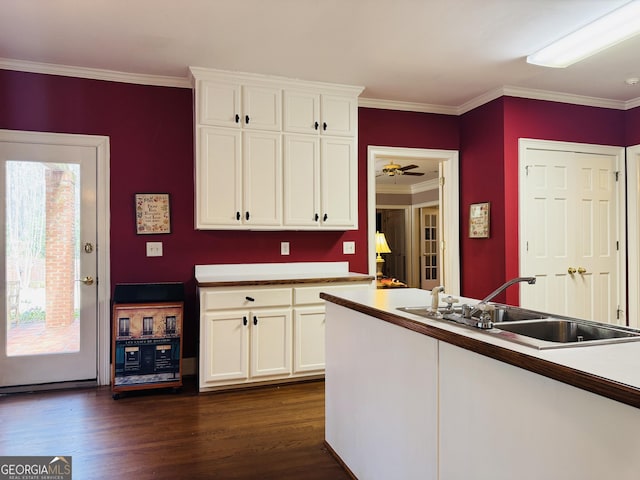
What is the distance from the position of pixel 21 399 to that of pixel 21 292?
79cm

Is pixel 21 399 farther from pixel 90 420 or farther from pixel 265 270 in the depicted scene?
pixel 265 270

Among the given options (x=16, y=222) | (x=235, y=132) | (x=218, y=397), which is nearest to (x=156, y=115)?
(x=235, y=132)

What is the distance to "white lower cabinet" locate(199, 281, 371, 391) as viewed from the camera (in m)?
3.42

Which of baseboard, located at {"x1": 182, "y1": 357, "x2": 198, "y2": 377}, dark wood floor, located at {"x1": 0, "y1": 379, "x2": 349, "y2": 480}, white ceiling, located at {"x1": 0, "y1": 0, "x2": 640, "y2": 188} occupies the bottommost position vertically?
dark wood floor, located at {"x1": 0, "y1": 379, "x2": 349, "y2": 480}

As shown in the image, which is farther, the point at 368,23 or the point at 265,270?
the point at 265,270

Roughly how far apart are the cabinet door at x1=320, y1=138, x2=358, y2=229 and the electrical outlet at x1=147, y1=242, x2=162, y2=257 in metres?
1.39

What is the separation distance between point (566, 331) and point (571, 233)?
3.04 meters

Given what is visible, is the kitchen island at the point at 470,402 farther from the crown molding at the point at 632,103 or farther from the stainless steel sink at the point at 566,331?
the crown molding at the point at 632,103

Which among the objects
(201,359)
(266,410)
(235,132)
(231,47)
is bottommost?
(266,410)

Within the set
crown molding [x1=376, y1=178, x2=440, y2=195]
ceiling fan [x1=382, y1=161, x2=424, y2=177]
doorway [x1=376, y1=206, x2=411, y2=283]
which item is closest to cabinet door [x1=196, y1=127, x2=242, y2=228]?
ceiling fan [x1=382, y1=161, x2=424, y2=177]

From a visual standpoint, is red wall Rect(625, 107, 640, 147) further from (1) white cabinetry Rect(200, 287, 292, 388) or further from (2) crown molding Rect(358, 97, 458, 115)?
(1) white cabinetry Rect(200, 287, 292, 388)

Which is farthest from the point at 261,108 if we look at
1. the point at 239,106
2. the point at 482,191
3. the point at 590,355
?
the point at 590,355

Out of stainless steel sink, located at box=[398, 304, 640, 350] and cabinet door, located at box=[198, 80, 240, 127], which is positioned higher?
cabinet door, located at box=[198, 80, 240, 127]

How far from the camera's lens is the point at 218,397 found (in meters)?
3.36
